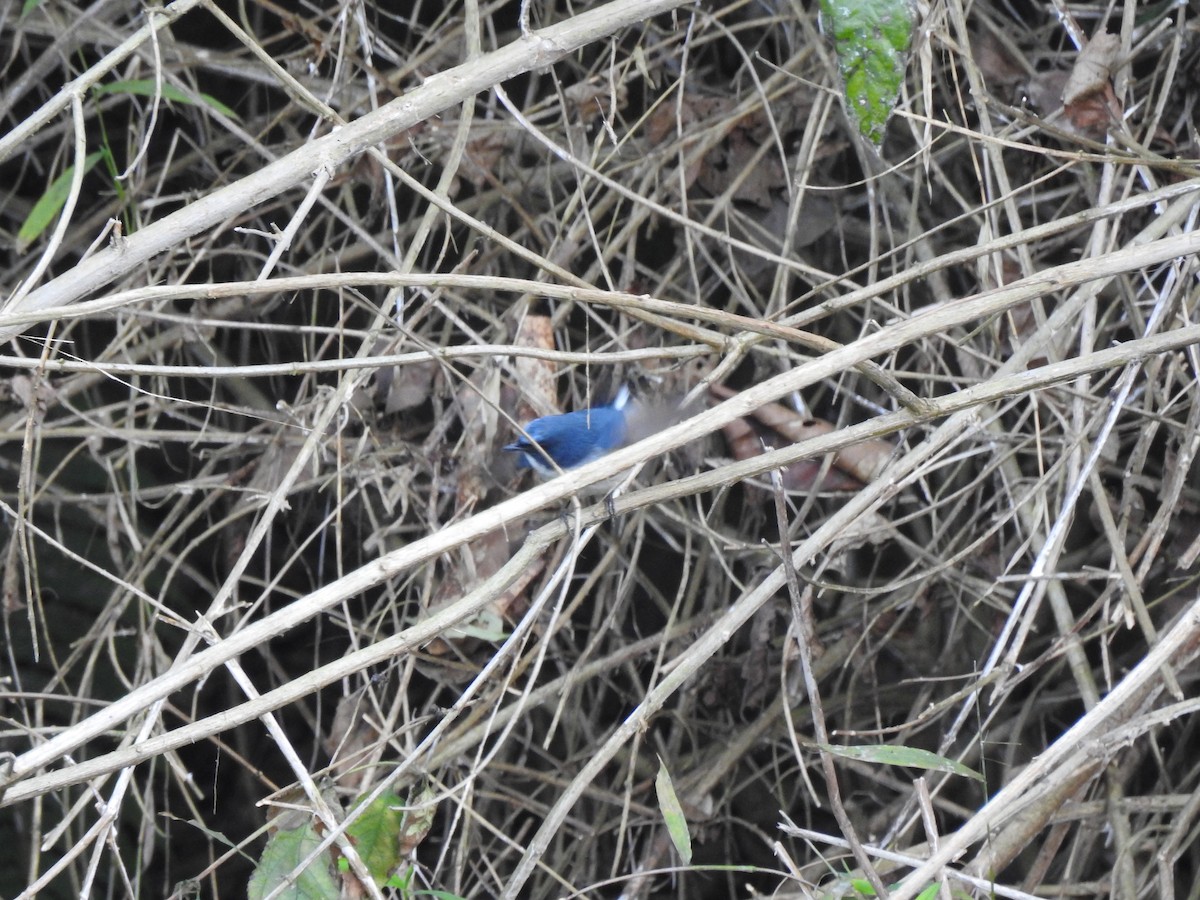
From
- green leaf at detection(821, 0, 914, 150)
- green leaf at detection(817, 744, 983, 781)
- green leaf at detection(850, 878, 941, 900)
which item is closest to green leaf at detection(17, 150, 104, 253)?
green leaf at detection(821, 0, 914, 150)

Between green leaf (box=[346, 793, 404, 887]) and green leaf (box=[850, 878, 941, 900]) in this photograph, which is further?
green leaf (box=[346, 793, 404, 887])

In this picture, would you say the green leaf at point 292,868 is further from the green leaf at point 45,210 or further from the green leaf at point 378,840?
the green leaf at point 45,210

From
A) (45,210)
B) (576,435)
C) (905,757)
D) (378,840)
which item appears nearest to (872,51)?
(576,435)

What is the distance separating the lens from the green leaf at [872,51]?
2.04 metres

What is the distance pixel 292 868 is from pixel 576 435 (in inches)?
43.5

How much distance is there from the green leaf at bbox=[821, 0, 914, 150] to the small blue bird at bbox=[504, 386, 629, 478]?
904mm

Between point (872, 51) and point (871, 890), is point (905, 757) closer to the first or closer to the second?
point (871, 890)

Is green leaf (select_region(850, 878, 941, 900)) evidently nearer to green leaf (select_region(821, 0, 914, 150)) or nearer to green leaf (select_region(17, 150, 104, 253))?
green leaf (select_region(821, 0, 914, 150))

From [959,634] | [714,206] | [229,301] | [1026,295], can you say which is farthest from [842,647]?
[229,301]

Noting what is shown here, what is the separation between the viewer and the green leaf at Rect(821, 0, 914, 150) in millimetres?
2035

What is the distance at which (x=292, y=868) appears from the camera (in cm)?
209

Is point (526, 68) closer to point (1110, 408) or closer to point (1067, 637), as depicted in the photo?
point (1110, 408)

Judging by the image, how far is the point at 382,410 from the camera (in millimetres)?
3096

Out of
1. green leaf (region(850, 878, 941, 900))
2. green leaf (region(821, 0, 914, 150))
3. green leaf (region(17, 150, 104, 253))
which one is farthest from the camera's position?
green leaf (region(17, 150, 104, 253))
